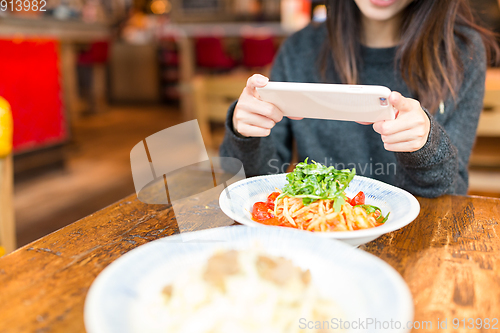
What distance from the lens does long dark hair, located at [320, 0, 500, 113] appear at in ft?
3.94

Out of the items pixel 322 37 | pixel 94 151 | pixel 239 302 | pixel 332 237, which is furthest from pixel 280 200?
pixel 94 151

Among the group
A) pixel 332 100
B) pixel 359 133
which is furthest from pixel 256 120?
pixel 359 133

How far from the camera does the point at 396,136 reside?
831 mm

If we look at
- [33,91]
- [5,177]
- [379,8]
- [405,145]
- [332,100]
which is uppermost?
[379,8]

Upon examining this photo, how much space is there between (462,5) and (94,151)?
3830mm

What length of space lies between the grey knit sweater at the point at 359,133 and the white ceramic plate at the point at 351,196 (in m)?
0.22

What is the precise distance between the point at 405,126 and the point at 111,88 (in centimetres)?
762

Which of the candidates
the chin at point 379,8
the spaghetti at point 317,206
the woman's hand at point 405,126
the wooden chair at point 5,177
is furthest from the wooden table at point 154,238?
the chin at point 379,8

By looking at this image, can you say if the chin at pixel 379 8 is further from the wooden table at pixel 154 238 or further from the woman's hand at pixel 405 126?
the wooden table at pixel 154 238

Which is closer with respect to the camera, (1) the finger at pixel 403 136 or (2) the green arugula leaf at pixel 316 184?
(2) the green arugula leaf at pixel 316 184

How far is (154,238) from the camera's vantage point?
73 cm

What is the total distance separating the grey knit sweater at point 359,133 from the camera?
113 cm

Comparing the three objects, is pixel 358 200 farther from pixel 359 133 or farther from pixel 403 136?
pixel 359 133

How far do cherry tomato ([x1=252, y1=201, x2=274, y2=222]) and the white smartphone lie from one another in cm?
21
